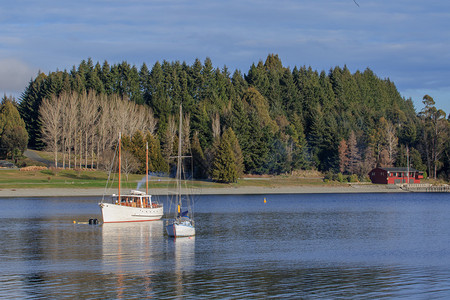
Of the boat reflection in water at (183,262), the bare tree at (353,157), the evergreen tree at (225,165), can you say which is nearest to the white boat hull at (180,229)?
the boat reflection in water at (183,262)

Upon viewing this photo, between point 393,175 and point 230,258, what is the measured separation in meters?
107

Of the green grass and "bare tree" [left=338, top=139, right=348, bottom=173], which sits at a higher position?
"bare tree" [left=338, top=139, right=348, bottom=173]

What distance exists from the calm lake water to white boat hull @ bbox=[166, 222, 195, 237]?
23.1 inches

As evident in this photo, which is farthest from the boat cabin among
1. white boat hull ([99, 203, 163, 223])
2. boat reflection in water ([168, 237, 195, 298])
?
boat reflection in water ([168, 237, 195, 298])

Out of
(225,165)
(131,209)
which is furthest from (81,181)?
(131,209)

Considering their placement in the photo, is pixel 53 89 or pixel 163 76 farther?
pixel 163 76

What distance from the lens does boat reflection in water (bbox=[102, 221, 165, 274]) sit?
34.5 metres

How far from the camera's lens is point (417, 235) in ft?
169

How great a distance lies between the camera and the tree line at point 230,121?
5084 inches

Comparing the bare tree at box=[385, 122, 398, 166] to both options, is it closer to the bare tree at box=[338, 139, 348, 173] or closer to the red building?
the red building

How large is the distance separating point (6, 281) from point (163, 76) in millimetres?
139442

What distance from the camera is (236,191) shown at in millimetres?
113188

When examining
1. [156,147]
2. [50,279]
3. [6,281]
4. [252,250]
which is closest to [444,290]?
[252,250]

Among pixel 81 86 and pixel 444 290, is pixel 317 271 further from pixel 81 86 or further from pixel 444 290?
pixel 81 86
